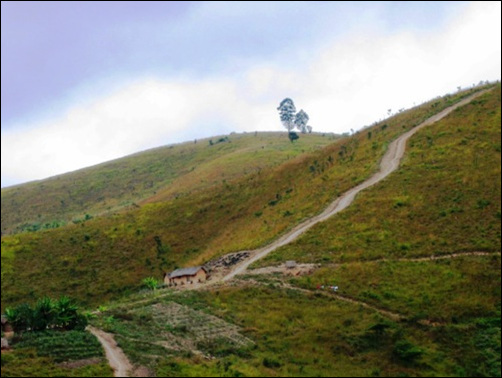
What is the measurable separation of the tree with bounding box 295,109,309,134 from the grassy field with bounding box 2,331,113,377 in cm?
12423

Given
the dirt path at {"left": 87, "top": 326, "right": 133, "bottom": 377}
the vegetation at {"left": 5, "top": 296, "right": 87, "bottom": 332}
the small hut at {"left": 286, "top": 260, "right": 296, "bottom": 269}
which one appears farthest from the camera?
the small hut at {"left": 286, "top": 260, "right": 296, "bottom": 269}

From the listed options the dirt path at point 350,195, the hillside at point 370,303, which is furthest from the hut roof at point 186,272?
the hillside at point 370,303

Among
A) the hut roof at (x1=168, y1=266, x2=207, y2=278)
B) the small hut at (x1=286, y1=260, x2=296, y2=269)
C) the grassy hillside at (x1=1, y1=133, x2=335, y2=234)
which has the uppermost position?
the grassy hillside at (x1=1, y1=133, x2=335, y2=234)

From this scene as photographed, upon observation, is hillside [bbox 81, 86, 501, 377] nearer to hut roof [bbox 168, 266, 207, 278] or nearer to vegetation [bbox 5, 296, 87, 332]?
vegetation [bbox 5, 296, 87, 332]

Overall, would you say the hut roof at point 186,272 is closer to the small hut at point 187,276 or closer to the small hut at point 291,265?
the small hut at point 187,276

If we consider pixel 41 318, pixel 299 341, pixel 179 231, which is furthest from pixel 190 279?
pixel 41 318

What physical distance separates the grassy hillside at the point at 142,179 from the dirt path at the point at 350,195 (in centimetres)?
2844

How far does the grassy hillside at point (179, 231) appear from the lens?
52156mm

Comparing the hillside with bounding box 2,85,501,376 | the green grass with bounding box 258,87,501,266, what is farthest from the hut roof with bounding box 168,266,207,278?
the green grass with bounding box 258,87,501,266

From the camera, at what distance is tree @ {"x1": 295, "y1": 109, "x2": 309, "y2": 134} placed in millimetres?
145250

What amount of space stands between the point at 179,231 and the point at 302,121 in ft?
307

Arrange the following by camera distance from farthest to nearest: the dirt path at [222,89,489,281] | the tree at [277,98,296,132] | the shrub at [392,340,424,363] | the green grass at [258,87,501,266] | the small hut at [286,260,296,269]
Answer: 1. the tree at [277,98,296,132]
2. the dirt path at [222,89,489,281]
3. the small hut at [286,260,296,269]
4. the green grass at [258,87,501,266]
5. the shrub at [392,340,424,363]

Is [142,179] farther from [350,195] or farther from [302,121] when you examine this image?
[350,195]

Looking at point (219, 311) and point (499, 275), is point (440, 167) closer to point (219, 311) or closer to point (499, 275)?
point (499, 275)
